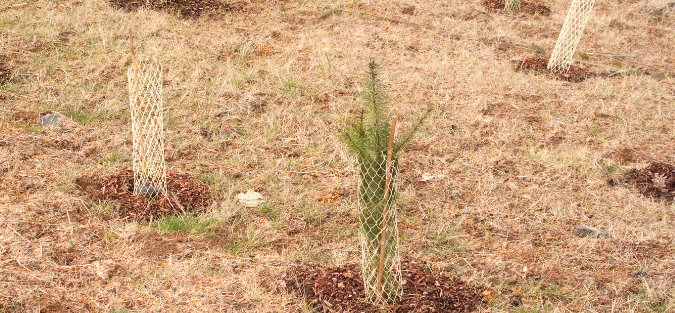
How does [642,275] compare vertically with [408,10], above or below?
below

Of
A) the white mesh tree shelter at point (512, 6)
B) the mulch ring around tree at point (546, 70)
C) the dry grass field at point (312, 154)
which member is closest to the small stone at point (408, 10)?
the dry grass field at point (312, 154)

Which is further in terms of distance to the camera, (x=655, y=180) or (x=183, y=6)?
(x=183, y=6)

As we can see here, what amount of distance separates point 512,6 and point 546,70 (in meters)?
1.92

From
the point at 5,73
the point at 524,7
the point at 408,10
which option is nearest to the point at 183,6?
the point at 5,73

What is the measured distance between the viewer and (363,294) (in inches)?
105

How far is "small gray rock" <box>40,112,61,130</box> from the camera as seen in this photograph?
409 cm

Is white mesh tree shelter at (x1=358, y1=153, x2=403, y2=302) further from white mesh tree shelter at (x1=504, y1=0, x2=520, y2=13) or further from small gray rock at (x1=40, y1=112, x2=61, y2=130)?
white mesh tree shelter at (x1=504, y1=0, x2=520, y2=13)

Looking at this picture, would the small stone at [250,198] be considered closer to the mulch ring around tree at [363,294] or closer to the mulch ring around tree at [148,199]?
the mulch ring around tree at [148,199]

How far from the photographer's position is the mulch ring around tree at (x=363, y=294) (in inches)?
103

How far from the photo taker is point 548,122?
4672mm

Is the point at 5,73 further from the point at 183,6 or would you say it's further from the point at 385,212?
the point at 385,212

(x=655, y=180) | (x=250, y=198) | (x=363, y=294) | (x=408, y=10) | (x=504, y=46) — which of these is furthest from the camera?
(x=408, y=10)

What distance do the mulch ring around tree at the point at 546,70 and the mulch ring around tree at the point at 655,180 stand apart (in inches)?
63.1

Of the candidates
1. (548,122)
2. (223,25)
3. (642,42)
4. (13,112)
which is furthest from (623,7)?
(13,112)
